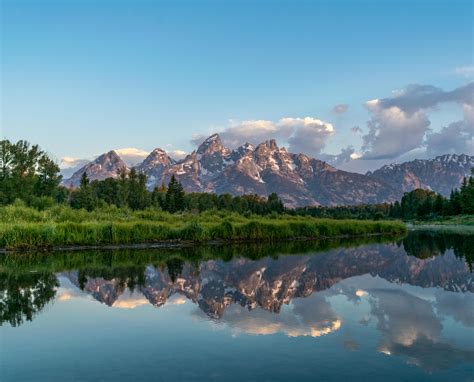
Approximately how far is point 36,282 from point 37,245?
14494 millimetres

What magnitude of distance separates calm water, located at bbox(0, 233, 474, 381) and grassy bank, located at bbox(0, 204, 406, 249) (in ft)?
23.6

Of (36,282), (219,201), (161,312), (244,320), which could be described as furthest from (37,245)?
(219,201)

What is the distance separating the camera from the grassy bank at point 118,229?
3306 centimetres

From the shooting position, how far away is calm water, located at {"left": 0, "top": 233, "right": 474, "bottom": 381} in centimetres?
908

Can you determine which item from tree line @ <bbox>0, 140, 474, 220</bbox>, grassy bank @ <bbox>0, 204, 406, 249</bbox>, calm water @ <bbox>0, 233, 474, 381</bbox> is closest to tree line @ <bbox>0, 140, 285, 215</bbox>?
tree line @ <bbox>0, 140, 474, 220</bbox>

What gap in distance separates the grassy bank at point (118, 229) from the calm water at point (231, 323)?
23.6 feet

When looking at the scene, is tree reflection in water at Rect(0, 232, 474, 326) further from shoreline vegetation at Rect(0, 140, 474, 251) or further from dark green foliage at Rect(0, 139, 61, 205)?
dark green foliage at Rect(0, 139, 61, 205)

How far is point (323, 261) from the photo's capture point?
2977 cm

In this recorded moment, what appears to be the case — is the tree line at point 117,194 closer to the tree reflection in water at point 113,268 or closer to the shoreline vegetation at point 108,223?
the shoreline vegetation at point 108,223

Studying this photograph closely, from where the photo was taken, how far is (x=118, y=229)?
3703cm

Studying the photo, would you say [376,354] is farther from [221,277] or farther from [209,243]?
[209,243]

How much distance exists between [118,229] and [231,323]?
26.1 m

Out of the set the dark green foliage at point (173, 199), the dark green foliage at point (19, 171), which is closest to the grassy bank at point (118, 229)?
the dark green foliage at point (19, 171)

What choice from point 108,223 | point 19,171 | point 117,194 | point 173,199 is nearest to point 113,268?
point 108,223
